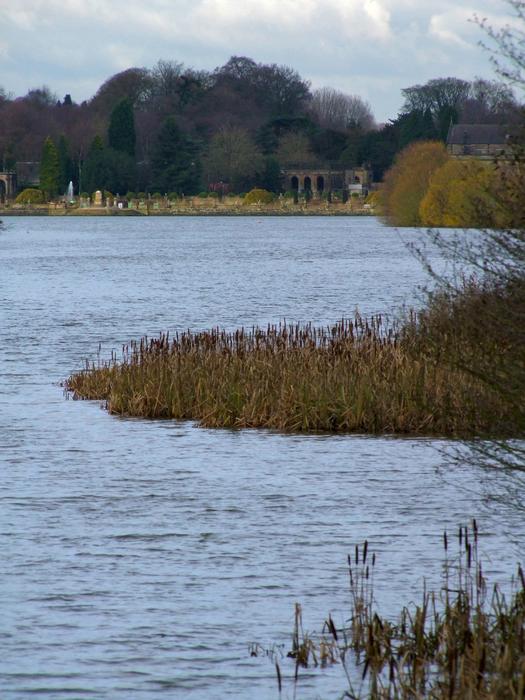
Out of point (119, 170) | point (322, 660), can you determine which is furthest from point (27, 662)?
point (119, 170)

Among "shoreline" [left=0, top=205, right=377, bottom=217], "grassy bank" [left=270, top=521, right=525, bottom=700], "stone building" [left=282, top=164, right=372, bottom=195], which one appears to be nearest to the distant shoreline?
"shoreline" [left=0, top=205, right=377, bottom=217]

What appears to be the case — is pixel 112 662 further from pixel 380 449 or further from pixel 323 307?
pixel 323 307

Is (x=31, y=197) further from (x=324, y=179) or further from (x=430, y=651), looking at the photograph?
(x=430, y=651)

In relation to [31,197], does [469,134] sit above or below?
above

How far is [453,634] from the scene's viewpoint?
25.6 ft

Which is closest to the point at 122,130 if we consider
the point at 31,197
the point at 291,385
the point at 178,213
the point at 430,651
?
the point at 178,213

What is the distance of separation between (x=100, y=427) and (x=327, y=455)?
10.1 feet

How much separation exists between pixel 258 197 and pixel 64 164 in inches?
713

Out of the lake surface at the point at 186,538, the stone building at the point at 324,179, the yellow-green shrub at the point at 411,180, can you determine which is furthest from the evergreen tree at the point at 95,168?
the lake surface at the point at 186,538

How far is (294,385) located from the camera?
1661 centimetres

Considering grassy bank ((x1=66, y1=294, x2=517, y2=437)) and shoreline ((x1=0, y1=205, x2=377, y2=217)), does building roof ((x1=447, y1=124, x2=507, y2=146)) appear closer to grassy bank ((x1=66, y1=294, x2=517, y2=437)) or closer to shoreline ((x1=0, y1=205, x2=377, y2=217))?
shoreline ((x1=0, y1=205, x2=377, y2=217))

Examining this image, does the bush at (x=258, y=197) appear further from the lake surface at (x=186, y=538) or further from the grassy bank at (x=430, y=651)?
the grassy bank at (x=430, y=651)

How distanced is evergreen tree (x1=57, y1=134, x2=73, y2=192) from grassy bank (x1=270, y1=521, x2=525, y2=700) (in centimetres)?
13458

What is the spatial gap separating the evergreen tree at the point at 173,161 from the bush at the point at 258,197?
5.50 metres
